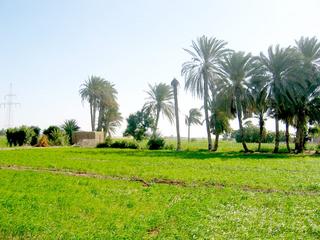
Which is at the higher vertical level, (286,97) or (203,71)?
(203,71)

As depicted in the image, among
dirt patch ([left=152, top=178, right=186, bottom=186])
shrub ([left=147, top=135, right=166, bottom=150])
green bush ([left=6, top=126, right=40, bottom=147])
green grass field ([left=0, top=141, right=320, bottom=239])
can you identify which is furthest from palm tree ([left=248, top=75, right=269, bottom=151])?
green bush ([left=6, top=126, right=40, bottom=147])

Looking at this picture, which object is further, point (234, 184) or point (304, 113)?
point (304, 113)

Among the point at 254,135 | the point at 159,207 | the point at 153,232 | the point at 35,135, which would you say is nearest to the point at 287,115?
the point at 254,135

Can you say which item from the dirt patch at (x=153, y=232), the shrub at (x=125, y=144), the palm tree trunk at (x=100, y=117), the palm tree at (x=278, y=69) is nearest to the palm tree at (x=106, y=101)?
the palm tree trunk at (x=100, y=117)

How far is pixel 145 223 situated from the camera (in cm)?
998

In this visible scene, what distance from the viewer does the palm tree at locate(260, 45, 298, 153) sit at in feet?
151

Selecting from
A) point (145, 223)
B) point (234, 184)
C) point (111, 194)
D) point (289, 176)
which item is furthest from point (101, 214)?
point (289, 176)

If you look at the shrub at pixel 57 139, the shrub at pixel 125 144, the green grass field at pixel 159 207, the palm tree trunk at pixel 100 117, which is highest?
the palm tree trunk at pixel 100 117

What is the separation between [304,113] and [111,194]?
3938 cm

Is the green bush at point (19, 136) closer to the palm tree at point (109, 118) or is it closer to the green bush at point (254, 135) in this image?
the palm tree at point (109, 118)

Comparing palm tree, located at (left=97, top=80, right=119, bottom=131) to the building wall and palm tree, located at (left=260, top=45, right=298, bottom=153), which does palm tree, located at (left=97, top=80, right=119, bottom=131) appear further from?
palm tree, located at (left=260, top=45, right=298, bottom=153)

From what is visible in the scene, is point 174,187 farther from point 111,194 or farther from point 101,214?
point 101,214

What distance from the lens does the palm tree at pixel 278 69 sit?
46.0 m

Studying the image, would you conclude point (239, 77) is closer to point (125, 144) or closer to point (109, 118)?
point (125, 144)
